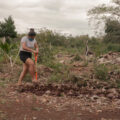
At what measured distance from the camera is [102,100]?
16.5 feet

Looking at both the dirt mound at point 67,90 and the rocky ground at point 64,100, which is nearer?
the rocky ground at point 64,100

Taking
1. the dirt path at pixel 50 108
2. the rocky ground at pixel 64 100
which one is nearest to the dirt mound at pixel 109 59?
the rocky ground at pixel 64 100

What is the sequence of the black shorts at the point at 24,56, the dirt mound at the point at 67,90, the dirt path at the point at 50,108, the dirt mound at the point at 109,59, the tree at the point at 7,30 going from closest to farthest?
the dirt path at the point at 50,108 < the dirt mound at the point at 67,90 < the black shorts at the point at 24,56 < the dirt mound at the point at 109,59 < the tree at the point at 7,30

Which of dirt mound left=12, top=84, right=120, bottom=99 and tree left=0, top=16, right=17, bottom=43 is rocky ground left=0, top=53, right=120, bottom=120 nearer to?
dirt mound left=12, top=84, right=120, bottom=99

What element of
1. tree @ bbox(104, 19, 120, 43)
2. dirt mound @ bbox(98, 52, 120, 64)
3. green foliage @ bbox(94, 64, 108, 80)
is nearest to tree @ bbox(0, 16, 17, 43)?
tree @ bbox(104, 19, 120, 43)

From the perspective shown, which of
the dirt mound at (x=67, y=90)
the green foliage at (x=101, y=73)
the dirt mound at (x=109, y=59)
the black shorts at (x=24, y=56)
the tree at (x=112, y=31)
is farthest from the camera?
the tree at (x=112, y=31)

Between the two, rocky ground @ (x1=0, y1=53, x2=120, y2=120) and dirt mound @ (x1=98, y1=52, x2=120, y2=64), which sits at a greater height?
dirt mound @ (x1=98, y1=52, x2=120, y2=64)

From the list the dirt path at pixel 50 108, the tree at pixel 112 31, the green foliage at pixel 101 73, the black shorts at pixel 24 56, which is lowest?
the dirt path at pixel 50 108

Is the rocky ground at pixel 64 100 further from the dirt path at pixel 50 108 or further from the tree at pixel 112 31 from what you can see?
the tree at pixel 112 31

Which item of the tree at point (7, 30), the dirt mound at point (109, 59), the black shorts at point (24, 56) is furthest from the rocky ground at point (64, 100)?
the tree at point (7, 30)

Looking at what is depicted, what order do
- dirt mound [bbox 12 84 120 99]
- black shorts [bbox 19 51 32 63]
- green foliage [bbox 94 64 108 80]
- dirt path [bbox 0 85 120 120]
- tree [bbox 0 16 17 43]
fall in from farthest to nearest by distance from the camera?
tree [bbox 0 16 17 43], green foliage [bbox 94 64 108 80], black shorts [bbox 19 51 32 63], dirt mound [bbox 12 84 120 99], dirt path [bbox 0 85 120 120]

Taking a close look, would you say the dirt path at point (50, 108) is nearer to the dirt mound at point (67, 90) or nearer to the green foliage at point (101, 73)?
the dirt mound at point (67, 90)

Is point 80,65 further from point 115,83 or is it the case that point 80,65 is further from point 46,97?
point 46,97

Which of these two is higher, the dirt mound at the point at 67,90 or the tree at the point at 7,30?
the tree at the point at 7,30
